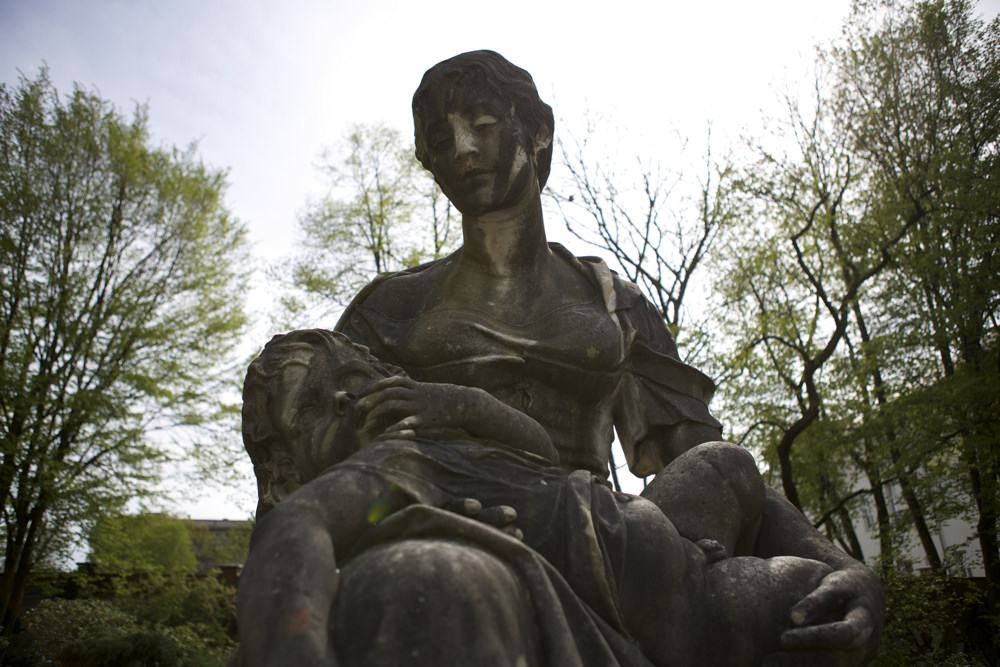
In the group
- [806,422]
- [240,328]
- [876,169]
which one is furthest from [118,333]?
[876,169]

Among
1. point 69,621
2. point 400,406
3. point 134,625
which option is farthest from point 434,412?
point 69,621

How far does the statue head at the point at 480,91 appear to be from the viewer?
3.09 metres

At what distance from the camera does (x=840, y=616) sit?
2.09 metres

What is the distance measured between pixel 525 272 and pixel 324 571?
5.88 ft

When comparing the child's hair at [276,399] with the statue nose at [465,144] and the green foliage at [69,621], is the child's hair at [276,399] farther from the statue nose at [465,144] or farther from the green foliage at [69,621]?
the green foliage at [69,621]

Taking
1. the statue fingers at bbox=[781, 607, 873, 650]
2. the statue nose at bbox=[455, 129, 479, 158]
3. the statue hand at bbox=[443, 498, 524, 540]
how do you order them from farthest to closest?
the statue nose at bbox=[455, 129, 479, 158] < the statue hand at bbox=[443, 498, 524, 540] < the statue fingers at bbox=[781, 607, 873, 650]

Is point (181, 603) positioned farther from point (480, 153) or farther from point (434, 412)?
point (434, 412)

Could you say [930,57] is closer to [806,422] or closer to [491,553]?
[806,422]

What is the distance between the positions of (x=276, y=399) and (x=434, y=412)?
473mm

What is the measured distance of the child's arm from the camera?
2.36m

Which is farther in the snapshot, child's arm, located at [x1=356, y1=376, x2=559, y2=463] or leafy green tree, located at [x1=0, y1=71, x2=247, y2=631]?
leafy green tree, located at [x1=0, y1=71, x2=247, y2=631]

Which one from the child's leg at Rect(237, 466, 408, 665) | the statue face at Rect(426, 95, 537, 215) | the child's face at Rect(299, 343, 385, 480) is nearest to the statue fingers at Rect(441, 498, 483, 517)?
the child's leg at Rect(237, 466, 408, 665)

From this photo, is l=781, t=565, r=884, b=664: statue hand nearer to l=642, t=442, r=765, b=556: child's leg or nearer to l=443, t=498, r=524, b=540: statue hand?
l=642, t=442, r=765, b=556: child's leg

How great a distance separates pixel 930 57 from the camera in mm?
14938
